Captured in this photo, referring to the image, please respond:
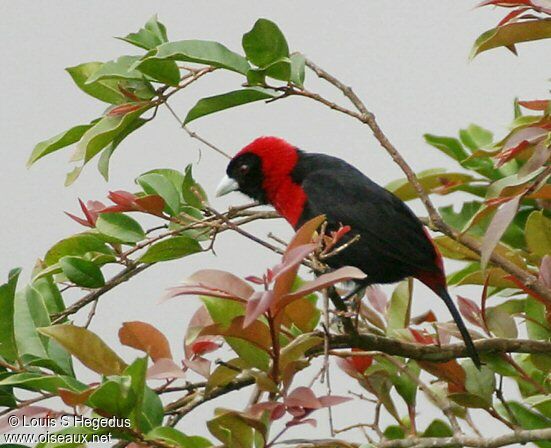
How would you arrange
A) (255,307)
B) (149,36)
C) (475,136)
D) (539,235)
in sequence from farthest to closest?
(475,136) < (539,235) < (149,36) < (255,307)

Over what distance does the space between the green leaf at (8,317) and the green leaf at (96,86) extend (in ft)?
2.05

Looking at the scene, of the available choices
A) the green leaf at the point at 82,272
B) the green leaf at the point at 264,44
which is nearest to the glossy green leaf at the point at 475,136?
the green leaf at the point at 264,44

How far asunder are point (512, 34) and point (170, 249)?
92cm

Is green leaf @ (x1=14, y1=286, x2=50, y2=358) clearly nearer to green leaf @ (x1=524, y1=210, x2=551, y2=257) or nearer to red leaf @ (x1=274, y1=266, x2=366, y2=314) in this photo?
red leaf @ (x1=274, y1=266, x2=366, y2=314)

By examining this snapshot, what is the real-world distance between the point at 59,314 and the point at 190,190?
0.43 metres

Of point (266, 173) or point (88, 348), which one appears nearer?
point (88, 348)

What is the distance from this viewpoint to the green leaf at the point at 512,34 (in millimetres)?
2217

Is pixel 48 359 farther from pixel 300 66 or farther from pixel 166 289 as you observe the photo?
pixel 300 66

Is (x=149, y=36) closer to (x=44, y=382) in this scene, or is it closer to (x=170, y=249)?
(x=170, y=249)

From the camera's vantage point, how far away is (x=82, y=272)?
8.02 feet

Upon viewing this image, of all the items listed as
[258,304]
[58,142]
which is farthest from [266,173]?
[258,304]

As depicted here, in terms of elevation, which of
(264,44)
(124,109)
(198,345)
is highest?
(264,44)

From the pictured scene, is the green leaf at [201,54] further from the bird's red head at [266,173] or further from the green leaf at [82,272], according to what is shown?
the bird's red head at [266,173]

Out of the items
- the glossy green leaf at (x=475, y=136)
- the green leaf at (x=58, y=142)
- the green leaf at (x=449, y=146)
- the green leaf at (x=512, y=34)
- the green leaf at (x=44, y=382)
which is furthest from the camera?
the glossy green leaf at (x=475, y=136)
